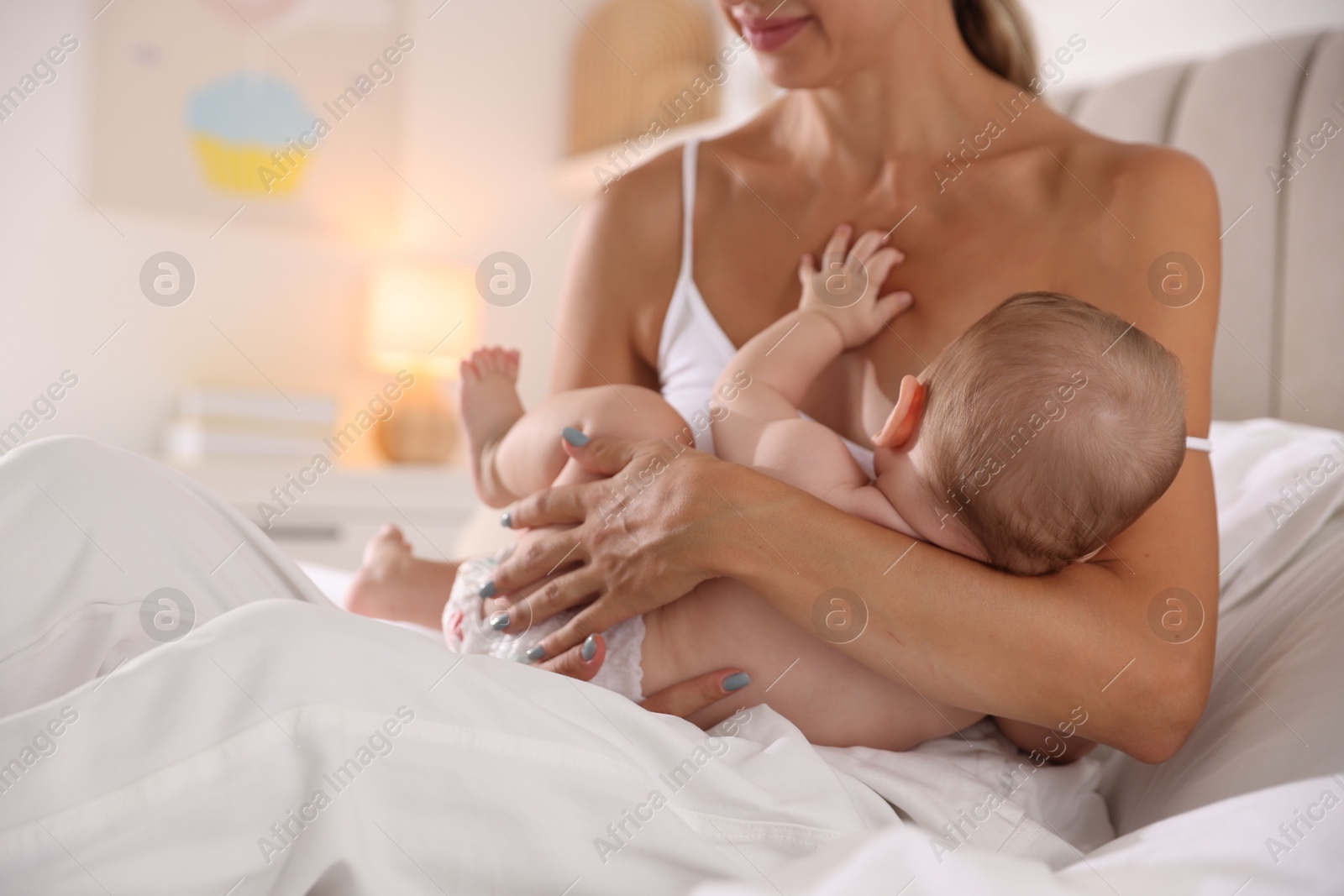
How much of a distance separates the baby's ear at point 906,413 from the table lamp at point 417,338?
2.38m

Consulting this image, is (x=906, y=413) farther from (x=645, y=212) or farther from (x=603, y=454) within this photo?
(x=645, y=212)

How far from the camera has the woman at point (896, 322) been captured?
81cm

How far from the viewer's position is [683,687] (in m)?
0.88

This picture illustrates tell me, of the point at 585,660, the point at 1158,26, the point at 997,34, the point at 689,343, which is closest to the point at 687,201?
the point at 689,343

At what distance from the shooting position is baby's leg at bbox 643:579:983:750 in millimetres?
883

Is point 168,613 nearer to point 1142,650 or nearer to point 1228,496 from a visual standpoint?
point 1142,650

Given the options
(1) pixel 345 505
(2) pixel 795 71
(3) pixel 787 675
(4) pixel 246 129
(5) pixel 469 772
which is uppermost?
(4) pixel 246 129


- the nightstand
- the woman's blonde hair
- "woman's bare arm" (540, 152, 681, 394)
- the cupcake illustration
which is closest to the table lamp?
the nightstand

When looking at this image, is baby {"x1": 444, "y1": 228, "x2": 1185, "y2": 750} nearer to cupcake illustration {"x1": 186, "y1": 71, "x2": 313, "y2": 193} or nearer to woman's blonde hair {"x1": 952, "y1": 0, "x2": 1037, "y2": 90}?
woman's blonde hair {"x1": 952, "y1": 0, "x2": 1037, "y2": 90}

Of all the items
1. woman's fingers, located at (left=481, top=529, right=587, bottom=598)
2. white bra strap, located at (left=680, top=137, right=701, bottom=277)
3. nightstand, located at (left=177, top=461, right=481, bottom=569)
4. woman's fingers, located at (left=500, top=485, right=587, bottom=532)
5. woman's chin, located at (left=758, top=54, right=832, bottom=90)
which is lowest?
nightstand, located at (left=177, top=461, right=481, bottom=569)

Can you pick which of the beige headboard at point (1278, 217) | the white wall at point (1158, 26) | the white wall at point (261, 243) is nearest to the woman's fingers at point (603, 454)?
the beige headboard at point (1278, 217)

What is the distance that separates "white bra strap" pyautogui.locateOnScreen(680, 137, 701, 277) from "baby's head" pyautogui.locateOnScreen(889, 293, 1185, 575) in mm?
508

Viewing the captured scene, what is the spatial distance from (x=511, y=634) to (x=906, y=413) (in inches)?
16.4

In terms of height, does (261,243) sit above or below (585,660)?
above
